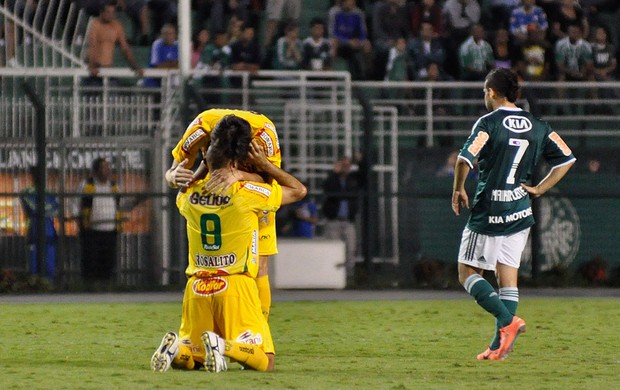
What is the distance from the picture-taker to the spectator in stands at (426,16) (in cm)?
2356

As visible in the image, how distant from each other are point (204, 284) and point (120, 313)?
633 cm

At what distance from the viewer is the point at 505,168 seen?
10.1 meters

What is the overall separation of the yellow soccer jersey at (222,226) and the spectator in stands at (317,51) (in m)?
13.3

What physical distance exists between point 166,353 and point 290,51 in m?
13.8

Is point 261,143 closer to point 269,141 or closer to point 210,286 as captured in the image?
point 269,141

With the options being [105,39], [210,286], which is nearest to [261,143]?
[210,286]

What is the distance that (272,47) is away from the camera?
22562mm

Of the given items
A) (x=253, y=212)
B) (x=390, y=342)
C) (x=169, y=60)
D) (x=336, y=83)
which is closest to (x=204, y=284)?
(x=253, y=212)

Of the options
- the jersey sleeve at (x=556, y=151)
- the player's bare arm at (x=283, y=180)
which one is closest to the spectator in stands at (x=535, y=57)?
the jersey sleeve at (x=556, y=151)

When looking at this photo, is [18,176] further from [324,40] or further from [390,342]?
[390,342]

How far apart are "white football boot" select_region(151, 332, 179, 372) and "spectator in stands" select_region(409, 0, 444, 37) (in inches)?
614

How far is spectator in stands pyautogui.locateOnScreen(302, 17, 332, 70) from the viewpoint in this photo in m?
21.9

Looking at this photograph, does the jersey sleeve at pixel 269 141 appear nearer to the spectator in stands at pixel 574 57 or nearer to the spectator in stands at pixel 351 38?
the spectator in stands at pixel 351 38

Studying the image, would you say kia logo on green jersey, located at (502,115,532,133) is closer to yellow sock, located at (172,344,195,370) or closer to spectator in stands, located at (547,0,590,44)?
yellow sock, located at (172,344,195,370)
